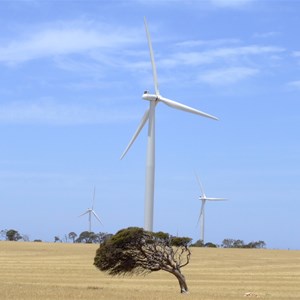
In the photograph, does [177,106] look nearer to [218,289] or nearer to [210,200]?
[218,289]

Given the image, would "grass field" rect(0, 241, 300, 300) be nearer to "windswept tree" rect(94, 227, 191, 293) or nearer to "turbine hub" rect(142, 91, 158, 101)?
"windswept tree" rect(94, 227, 191, 293)

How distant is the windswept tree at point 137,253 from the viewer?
48688 mm

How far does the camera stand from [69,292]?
4288 cm

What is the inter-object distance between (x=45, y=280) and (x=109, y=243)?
10737mm

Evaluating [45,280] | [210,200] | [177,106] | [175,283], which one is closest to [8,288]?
[45,280]

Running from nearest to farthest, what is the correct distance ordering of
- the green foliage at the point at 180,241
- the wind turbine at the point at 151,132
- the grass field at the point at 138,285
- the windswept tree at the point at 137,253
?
1. the grass field at the point at 138,285
2. the windswept tree at the point at 137,253
3. the green foliage at the point at 180,241
4. the wind turbine at the point at 151,132

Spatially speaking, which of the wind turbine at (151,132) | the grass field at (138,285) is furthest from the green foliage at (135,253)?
the wind turbine at (151,132)

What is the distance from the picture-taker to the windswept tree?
160 feet

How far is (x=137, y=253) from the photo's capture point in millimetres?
49562

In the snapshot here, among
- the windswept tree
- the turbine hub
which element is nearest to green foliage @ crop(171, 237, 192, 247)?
the windswept tree

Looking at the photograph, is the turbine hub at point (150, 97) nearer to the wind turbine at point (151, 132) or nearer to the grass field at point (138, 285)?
the wind turbine at point (151, 132)

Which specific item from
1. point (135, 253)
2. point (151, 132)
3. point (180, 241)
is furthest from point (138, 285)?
point (151, 132)

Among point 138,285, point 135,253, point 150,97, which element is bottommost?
point 138,285

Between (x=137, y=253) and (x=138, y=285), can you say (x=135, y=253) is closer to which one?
(x=137, y=253)
